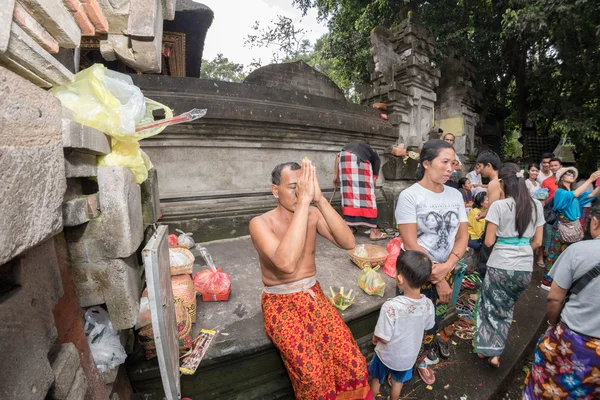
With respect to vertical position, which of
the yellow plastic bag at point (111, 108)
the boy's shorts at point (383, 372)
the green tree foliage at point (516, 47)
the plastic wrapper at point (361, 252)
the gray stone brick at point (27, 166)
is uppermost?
the green tree foliage at point (516, 47)

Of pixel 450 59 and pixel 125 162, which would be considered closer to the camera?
pixel 125 162

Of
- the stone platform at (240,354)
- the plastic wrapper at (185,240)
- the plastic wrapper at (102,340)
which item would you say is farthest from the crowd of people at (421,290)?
the plastic wrapper at (185,240)

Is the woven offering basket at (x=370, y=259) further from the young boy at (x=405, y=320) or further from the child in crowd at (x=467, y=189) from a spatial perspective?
the child in crowd at (x=467, y=189)

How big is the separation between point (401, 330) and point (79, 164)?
224 cm

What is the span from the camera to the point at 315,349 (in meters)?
1.91

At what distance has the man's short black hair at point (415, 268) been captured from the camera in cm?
201

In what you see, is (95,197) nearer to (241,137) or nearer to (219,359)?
(219,359)

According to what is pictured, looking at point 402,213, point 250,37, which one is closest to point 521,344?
point 402,213

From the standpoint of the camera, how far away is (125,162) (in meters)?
1.53

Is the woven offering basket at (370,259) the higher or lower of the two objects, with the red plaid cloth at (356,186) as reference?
lower

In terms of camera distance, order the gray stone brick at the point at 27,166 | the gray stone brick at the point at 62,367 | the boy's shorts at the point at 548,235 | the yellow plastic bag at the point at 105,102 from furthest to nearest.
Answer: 1. the boy's shorts at the point at 548,235
2. the yellow plastic bag at the point at 105,102
3. the gray stone brick at the point at 62,367
4. the gray stone brick at the point at 27,166

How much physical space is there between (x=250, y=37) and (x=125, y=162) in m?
20.1

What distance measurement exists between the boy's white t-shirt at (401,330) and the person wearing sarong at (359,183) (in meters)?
2.67

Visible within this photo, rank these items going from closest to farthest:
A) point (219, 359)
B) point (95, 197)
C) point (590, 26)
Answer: point (95, 197)
point (219, 359)
point (590, 26)
